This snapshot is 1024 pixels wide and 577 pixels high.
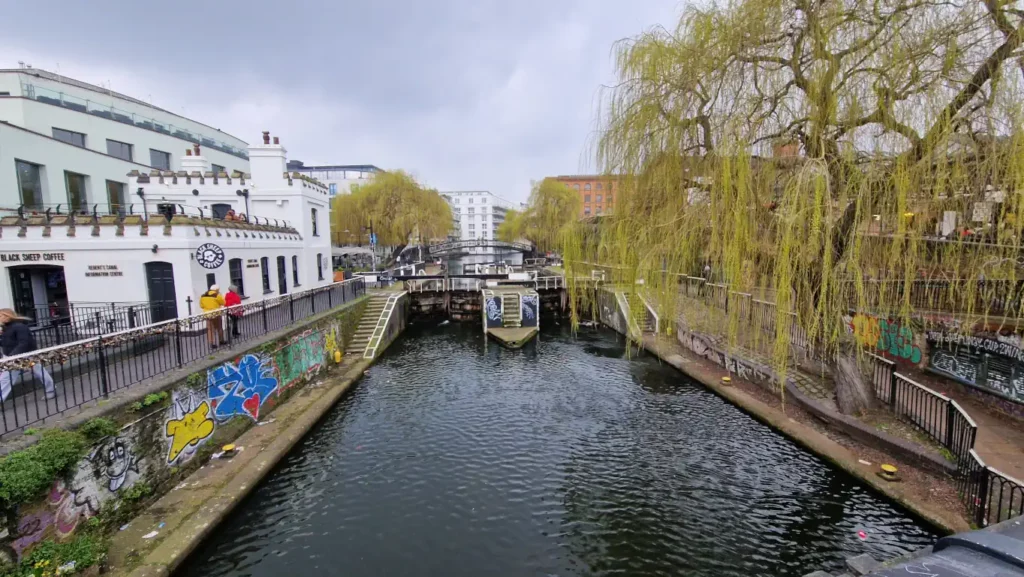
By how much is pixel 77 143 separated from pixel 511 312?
73.2 feet

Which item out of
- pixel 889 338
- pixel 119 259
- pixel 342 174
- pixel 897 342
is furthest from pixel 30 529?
pixel 342 174

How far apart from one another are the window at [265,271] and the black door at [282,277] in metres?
1.10

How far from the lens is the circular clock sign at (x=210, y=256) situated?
42.5ft

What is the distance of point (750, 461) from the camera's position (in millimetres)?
9383

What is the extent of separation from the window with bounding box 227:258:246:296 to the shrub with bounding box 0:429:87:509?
31.5 ft

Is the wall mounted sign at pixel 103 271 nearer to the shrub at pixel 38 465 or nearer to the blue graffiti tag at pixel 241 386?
the blue graffiti tag at pixel 241 386

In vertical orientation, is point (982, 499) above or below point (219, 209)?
below

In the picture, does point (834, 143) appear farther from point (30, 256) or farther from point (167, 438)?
point (30, 256)

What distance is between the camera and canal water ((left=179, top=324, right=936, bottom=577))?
22.0 feet

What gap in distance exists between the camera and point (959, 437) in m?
7.63

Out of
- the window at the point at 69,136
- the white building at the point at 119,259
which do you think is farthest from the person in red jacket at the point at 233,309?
the window at the point at 69,136

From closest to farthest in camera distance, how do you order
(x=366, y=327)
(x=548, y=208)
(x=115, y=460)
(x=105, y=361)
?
(x=115, y=460), (x=105, y=361), (x=366, y=327), (x=548, y=208)

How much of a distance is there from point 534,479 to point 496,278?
22.1m

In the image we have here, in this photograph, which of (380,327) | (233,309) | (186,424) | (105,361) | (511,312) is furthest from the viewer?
(511,312)
